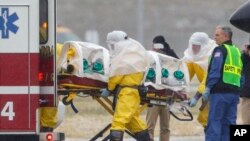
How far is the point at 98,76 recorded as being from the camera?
12.4 m

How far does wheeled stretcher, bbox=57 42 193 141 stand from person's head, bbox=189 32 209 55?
39 centimetres

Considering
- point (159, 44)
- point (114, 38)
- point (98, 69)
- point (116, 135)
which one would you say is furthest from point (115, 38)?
point (159, 44)

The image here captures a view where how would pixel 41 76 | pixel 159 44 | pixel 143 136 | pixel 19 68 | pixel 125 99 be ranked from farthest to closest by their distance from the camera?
pixel 159 44
pixel 143 136
pixel 125 99
pixel 41 76
pixel 19 68

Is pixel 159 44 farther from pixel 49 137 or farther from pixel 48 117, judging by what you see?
pixel 49 137

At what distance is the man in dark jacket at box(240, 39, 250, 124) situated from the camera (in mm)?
13805

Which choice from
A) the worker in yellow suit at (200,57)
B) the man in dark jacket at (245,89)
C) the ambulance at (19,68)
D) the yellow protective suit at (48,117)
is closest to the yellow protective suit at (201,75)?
the worker in yellow suit at (200,57)

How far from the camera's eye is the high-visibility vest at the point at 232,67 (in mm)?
12461

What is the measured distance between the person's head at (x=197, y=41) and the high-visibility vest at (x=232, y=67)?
3.09ft

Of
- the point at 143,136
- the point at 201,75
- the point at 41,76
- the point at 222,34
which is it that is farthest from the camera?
the point at 201,75

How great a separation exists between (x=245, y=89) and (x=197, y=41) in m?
1.05

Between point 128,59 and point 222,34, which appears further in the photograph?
point 222,34

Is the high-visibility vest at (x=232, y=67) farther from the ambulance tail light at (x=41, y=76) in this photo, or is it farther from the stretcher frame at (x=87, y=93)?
the ambulance tail light at (x=41, y=76)

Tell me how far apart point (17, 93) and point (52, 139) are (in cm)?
69

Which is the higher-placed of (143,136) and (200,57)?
(200,57)
